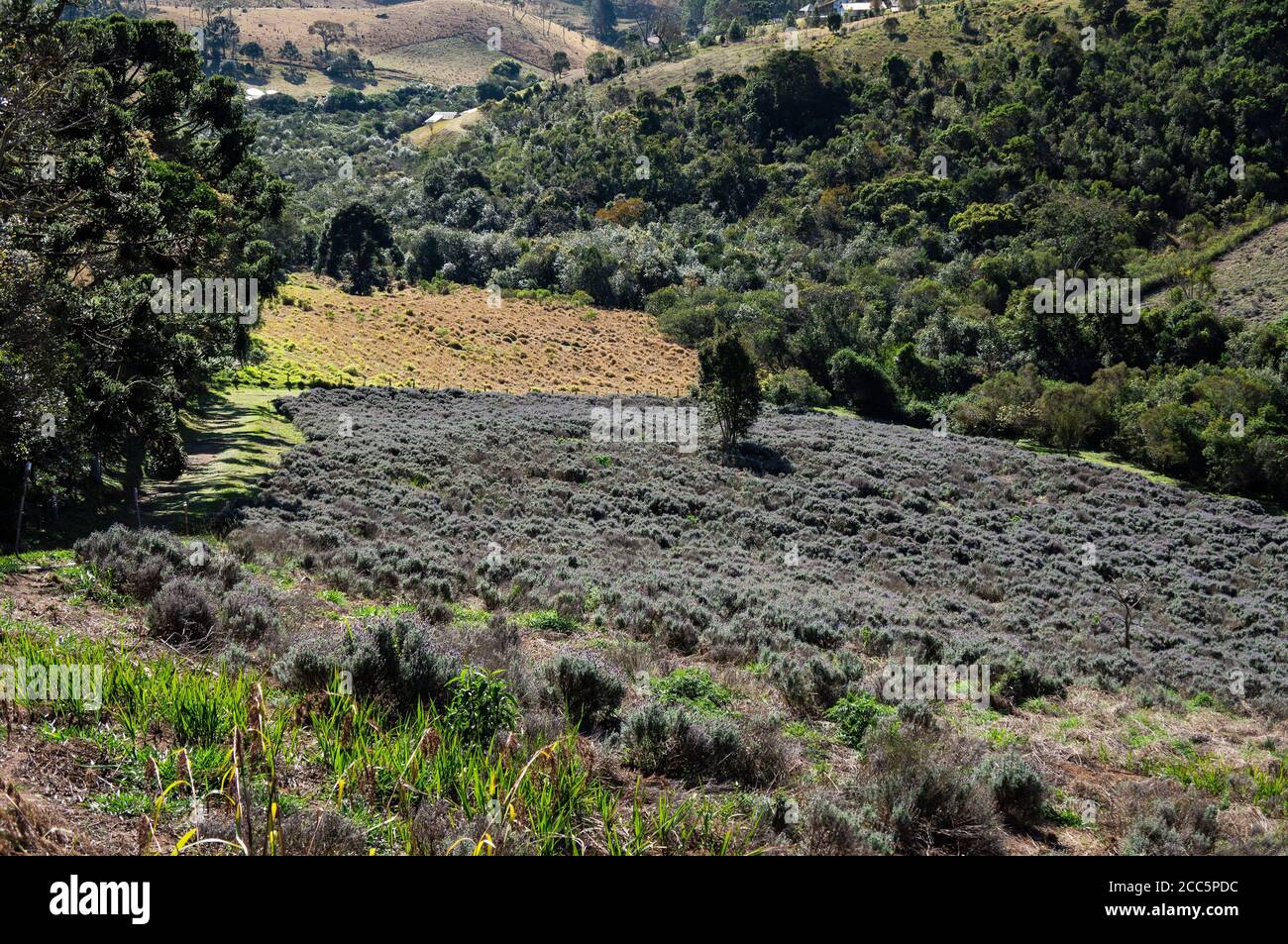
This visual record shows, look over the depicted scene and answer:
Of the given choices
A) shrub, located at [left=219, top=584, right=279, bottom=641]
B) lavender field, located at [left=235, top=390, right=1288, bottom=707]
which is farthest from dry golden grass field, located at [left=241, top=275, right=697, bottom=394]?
shrub, located at [left=219, top=584, right=279, bottom=641]

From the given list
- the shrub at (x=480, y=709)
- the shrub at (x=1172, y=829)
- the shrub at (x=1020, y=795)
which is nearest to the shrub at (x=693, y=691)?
the shrub at (x=480, y=709)

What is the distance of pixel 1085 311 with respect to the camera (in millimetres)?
55531

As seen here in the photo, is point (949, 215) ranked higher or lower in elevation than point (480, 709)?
higher

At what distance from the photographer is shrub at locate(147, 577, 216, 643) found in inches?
314

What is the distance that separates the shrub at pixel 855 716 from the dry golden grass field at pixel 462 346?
35.6 meters

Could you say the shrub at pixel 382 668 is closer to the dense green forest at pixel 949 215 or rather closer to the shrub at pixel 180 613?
the shrub at pixel 180 613

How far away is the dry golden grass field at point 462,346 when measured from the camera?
4425 cm

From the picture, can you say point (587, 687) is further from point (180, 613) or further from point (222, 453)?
point (222, 453)

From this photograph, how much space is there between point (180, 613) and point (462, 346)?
4599 cm

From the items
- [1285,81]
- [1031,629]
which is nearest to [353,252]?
[1031,629]

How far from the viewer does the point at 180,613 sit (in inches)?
319

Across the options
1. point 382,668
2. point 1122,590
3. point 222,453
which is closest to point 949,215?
point 1122,590

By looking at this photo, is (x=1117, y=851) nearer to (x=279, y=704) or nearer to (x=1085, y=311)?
(x=279, y=704)

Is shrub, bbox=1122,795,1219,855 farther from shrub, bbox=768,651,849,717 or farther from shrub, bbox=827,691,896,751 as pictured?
shrub, bbox=768,651,849,717
